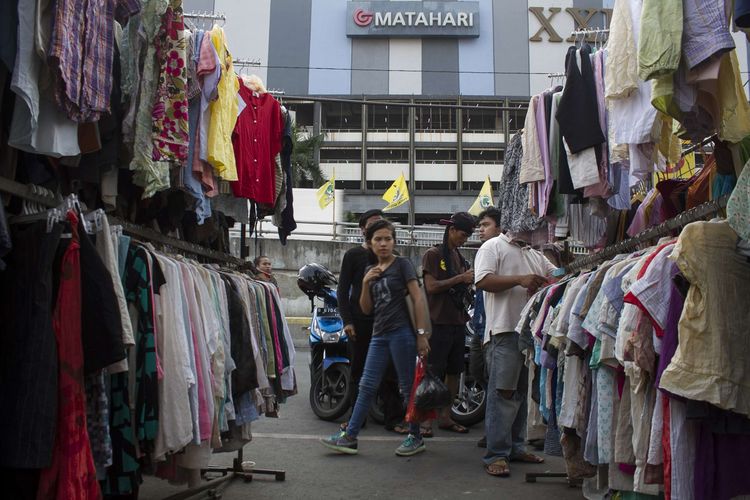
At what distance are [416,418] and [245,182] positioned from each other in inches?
95.8

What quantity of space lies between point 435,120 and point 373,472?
39.3 metres

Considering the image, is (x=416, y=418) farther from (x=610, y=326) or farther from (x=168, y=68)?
(x=168, y=68)

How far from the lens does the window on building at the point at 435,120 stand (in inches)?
1702

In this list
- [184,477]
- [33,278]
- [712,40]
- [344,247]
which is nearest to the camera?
[33,278]

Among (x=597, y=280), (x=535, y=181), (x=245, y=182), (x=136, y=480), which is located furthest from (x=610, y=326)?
(x=245, y=182)

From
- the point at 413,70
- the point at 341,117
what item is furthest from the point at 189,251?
the point at 341,117

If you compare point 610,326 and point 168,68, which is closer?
point 610,326

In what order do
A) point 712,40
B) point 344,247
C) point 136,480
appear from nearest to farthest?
point 712,40
point 136,480
point 344,247

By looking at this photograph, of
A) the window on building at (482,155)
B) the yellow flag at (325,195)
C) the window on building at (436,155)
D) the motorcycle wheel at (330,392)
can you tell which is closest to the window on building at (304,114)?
the window on building at (436,155)

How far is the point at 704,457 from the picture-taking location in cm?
297

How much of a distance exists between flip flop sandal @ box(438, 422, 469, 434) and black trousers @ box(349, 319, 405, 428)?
0.46 m

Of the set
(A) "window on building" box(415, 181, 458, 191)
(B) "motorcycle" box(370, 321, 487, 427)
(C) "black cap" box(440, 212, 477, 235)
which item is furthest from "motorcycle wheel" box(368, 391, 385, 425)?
(A) "window on building" box(415, 181, 458, 191)

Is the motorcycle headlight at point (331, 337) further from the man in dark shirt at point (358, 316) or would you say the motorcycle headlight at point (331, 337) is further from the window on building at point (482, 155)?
the window on building at point (482, 155)

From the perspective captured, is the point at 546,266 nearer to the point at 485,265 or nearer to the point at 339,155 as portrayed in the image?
the point at 485,265
